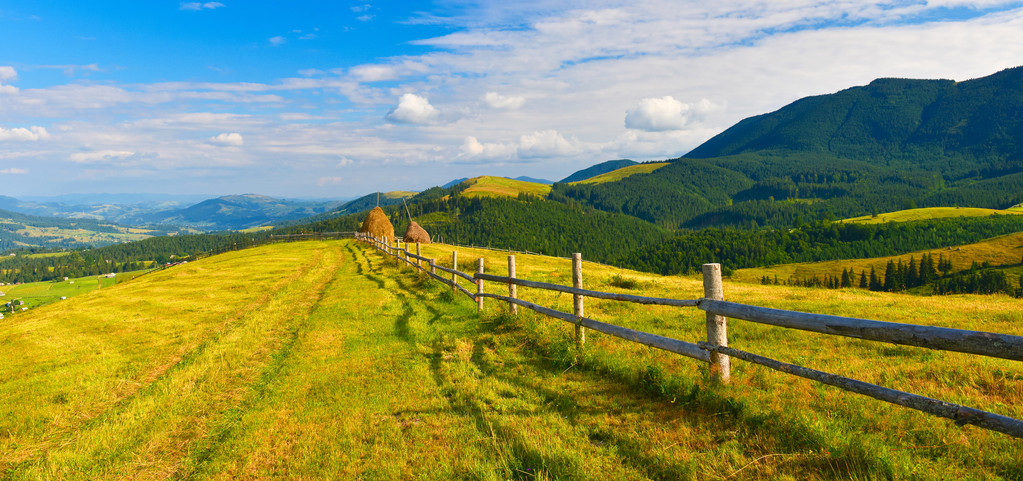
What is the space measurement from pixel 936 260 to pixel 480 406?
19975cm

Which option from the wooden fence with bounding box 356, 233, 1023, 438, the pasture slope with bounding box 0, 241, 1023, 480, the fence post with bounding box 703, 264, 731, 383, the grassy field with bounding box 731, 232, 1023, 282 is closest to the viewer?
the wooden fence with bounding box 356, 233, 1023, 438

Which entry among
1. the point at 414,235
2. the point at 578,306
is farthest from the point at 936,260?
the point at 578,306

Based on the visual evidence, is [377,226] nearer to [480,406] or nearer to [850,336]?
[480,406]

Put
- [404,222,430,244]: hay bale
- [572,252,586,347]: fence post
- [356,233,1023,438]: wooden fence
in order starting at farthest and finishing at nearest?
[404,222,430,244]: hay bale
[572,252,586,347]: fence post
[356,233,1023,438]: wooden fence

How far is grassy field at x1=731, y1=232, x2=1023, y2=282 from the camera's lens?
5576 inches

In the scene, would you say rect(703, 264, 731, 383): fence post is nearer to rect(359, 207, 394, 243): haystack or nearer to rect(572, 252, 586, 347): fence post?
rect(572, 252, 586, 347): fence post

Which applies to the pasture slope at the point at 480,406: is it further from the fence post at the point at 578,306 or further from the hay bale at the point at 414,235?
the hay bale at the point at 414,235

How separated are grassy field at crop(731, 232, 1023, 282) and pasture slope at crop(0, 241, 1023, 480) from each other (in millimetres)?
147200

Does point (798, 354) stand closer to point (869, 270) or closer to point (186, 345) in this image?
point (186, 345)

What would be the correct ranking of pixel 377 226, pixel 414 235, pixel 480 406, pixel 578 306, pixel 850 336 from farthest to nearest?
pixel 414 235
pixel 377 226
pixel 578 306
pixel 480 406
pixel 850 336

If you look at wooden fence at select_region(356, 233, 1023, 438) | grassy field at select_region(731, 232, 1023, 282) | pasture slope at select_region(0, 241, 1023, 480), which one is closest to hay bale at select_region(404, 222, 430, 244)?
pasture slope at select_region(0, 241, 1023, 480)

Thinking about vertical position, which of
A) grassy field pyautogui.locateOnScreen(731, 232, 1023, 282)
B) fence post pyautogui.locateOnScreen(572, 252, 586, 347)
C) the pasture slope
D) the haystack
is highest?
the haystack

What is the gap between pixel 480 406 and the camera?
6.19 meters

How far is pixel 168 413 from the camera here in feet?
21.8
